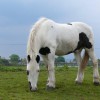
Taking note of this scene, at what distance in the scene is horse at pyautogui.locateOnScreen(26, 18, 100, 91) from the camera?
10891mm

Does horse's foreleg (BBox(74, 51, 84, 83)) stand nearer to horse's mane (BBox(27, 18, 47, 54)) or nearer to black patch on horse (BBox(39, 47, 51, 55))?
black patch on horse (BBox(39, 47, 51, 55))

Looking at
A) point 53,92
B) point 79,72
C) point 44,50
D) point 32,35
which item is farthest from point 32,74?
point 79,72

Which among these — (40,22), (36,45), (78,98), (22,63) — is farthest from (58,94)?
(22,63)

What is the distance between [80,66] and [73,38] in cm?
151

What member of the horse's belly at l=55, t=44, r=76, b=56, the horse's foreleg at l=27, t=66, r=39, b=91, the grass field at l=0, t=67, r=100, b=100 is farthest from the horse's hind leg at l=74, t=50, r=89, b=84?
the horse's foreleg at l=27, t=66, r=39, b=91

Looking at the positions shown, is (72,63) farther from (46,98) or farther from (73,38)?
(46,98)

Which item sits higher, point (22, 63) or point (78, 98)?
point (22, 63)

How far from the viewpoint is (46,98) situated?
32.3 feet

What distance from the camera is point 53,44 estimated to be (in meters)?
11.5

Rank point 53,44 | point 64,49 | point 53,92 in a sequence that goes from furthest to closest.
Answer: point 64,49, point 53,44, point 53,92

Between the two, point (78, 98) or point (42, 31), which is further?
point (42, 31)

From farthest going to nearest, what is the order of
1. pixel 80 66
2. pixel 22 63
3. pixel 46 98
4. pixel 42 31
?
pixel 22 63, pixel 80 66, pixel 42 31, pixel 46 98

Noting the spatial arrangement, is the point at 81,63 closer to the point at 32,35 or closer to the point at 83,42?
the point at 83,42

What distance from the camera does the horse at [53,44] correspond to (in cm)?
1089
